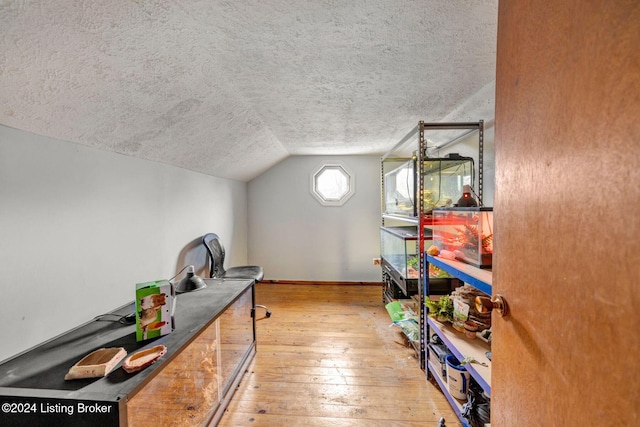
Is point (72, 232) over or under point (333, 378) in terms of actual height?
over

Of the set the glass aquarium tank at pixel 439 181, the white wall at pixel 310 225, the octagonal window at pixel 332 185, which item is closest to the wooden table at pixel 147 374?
the glass aquarium tank at pixel 439 181

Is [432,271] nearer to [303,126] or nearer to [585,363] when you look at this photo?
[585,363]

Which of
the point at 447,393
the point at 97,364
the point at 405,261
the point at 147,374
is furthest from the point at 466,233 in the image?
the point at 97,364

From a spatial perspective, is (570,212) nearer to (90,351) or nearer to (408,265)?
(90,351)

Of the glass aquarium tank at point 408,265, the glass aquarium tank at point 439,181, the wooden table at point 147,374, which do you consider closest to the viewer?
the wooden table at point 147,374

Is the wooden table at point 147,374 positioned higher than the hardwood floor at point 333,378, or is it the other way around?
the wooden table at point 147,374

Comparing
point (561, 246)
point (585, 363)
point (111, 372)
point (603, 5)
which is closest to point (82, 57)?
point (111, 372)

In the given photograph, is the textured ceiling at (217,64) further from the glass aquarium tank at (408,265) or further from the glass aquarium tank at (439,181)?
the glass aquarium tank at (408,265)

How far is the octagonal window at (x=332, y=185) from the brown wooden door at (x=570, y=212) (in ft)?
10.1

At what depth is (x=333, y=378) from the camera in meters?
1.79

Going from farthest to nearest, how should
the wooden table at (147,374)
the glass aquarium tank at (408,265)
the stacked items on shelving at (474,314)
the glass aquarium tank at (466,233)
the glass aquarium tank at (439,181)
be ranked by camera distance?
the glass aquarium tank at (439,181) → the glass aquarium tank at (408,265) → the stacked items on shelving at (474,314) → the glass aquarium tank at (466,233) → the wooden table at (147,374)

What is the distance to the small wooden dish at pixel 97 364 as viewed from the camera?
835 mm

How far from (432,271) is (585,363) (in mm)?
1488

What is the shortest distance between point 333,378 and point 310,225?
7.62 ft
